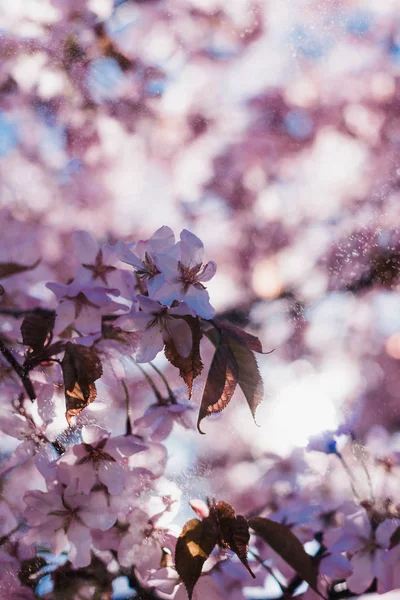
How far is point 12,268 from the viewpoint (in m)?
0.60

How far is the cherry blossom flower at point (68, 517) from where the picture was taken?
503mm

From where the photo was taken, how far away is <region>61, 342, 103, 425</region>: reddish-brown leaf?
0.47 m

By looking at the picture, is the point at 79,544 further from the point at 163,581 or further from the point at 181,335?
the point at 181,335

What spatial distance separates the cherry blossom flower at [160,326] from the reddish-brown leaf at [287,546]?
261 millimetres

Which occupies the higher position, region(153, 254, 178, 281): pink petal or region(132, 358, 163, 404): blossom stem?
region(153, 254, 178, 281): pink petal

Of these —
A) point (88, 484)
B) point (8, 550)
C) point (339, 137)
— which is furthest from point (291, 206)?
point (8, 550)

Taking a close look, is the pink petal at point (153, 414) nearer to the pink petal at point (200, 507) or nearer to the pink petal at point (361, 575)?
the pink petal at point (200, 507)

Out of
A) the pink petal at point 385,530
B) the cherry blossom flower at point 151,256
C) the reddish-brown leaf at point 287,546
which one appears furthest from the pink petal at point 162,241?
the pink petal at point 385,530

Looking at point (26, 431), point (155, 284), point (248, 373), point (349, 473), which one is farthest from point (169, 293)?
point (349, 473)

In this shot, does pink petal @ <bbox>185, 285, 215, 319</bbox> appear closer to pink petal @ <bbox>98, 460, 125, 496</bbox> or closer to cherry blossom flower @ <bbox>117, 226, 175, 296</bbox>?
cherry blossom flower @ <bbox>117, 226, 175, 296</bbox>

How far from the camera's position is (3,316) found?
0.54 m

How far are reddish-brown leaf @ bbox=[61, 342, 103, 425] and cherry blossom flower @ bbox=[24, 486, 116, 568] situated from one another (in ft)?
0.31

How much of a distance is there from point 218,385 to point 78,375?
134mm

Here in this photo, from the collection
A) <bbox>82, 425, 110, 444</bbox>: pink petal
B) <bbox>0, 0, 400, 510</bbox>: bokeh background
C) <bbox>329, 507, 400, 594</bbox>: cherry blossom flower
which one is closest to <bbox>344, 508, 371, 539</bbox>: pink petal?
<bbox>329, 507, 400, 594</bbox>: cherry blossom flower
